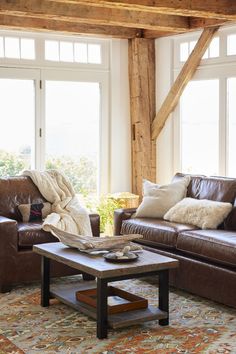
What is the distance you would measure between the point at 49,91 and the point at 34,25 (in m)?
0.82

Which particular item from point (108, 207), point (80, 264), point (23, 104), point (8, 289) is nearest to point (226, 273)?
point (80, 264)

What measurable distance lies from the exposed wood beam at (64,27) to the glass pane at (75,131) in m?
0.64

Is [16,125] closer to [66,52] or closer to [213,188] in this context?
[66,52]

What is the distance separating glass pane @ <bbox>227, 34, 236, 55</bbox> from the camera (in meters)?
6.80

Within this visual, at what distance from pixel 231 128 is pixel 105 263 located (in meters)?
3.22

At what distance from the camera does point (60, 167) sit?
7562 millimetres

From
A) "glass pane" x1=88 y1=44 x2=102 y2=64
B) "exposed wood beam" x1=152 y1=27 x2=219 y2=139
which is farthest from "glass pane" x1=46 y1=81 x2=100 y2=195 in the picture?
"exposed wood beam" x1=152 y1=27 x2=219 y2=139

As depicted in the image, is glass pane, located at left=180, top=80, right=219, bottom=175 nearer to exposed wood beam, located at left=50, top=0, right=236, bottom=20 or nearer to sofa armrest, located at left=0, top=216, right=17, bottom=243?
exposed wood beam, located at left=50, top=0, right=236, bottom=20

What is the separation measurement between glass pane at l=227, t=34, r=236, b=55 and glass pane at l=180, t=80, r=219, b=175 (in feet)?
1.18

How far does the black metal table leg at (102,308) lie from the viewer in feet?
13.2

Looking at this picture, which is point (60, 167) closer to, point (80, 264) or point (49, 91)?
point (49, 91)

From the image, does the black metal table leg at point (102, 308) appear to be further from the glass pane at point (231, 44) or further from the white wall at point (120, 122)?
the white wall at point (120, 122)

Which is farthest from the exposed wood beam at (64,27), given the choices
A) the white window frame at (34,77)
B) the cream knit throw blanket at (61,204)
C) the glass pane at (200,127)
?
the cream knit throw blanket at (61,204)

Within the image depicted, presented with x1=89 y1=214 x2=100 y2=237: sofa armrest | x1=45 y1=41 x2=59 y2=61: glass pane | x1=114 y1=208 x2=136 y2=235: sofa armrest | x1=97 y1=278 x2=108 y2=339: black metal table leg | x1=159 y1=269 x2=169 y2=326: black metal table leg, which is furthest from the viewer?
x1=45 y1=41 x2=59 y2=61: glass pane
